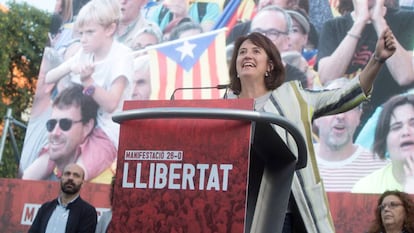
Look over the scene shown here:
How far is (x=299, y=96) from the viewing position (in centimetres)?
173

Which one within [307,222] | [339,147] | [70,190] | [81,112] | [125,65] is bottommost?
[307,222]

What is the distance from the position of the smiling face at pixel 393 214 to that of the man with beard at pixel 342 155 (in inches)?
188

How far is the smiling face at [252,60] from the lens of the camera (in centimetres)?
186

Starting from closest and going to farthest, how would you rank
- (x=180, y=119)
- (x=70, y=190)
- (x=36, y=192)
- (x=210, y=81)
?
(x=180, y=119) → (x=70, y=190) → (x=36, y=192) → (x=210, y=81)

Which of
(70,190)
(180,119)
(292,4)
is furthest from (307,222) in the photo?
(292,4)

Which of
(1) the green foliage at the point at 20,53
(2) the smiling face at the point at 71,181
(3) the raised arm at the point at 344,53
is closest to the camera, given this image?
(2) the smiling face at the point at 71,181

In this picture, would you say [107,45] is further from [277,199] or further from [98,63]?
[277,199]

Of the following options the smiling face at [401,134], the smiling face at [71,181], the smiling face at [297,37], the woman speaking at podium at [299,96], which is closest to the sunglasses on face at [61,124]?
the smiling face at [297,37]

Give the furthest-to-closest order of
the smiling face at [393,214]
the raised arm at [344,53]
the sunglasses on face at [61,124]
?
the sunglasses on face at [61,124]
the raised arm at [344,53]
the smiling face at [393,214]

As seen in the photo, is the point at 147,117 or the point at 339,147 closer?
the point at 147,117

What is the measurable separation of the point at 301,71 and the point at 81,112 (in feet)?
13.2

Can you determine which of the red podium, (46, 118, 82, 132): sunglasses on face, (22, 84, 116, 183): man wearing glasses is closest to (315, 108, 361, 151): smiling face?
(22, 84, 116, 183): man wearing glasses

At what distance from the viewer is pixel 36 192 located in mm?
8508

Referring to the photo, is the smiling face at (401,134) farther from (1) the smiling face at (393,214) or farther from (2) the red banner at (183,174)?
(2) the red banner at (183,174)
